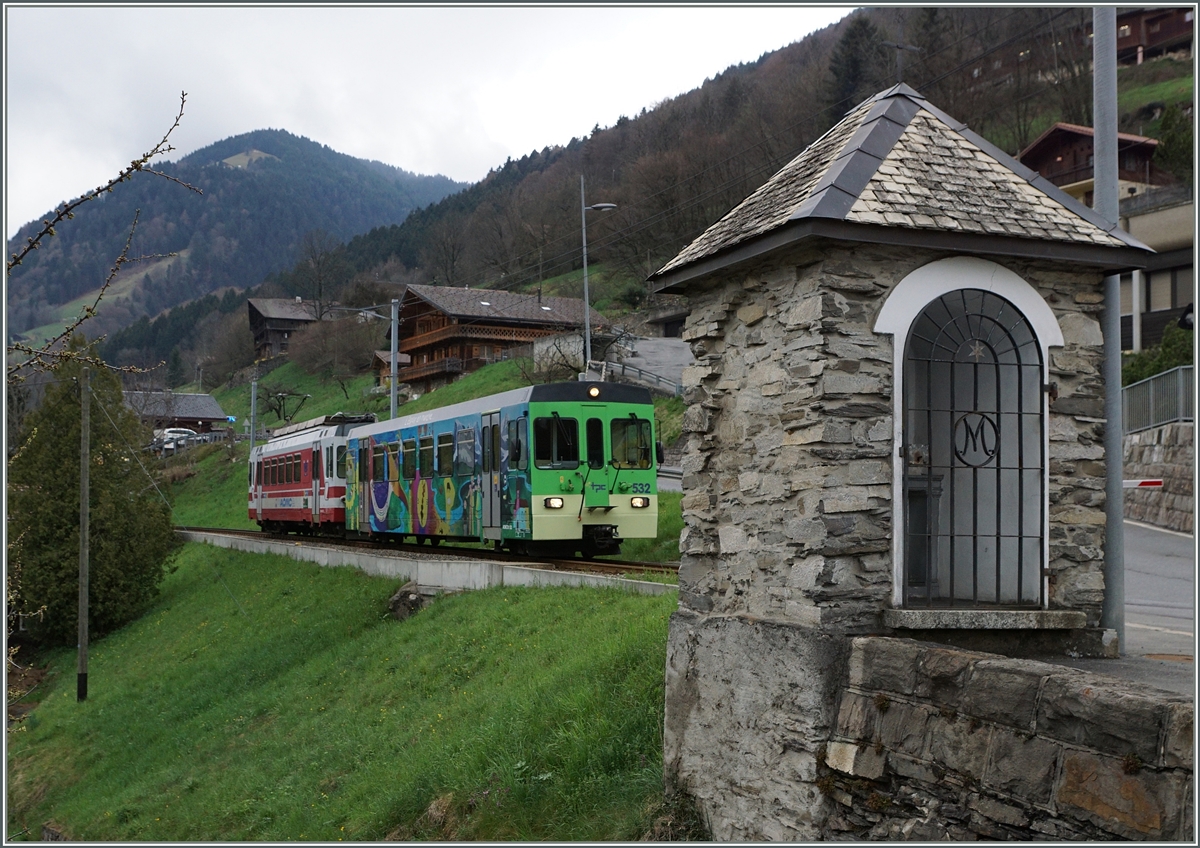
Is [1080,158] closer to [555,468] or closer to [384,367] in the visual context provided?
[555,468]

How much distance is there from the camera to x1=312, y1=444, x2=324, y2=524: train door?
1258 inches

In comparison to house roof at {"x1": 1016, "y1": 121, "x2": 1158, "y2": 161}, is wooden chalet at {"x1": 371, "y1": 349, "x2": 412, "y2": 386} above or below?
below

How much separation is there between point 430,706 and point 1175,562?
14254 millimetres

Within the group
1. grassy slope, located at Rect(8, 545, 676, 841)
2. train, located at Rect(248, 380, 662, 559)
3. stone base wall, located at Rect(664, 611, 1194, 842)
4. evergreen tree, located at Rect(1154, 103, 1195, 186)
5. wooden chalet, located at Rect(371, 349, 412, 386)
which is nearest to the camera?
stone base wall, located at Rect(664, 611, 1194, 842)

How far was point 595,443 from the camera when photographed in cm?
1892

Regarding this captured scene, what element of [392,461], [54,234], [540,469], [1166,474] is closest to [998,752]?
[54,234]

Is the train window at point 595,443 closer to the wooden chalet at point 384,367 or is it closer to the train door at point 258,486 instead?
the train door at point 258,486

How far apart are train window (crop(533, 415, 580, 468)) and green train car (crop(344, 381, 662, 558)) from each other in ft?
0.05

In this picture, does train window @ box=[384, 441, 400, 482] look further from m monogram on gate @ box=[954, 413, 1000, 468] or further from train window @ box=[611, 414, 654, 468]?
m monogram on gate @ box=[954, 413, 1000, 468]

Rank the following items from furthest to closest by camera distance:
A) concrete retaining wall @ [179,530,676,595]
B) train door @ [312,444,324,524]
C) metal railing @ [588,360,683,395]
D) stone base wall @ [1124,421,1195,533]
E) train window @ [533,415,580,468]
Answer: metal railing @ [588,360,683,395] → train door @ [312,444,324,524] → stone base wall @ [1124,421,1195,533] → train window @ [533,415,580,468] → concrete retaining wall @ [179,530,676,595]

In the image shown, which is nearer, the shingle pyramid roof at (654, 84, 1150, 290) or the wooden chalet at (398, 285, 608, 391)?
the shingle pyramid roof at (654, 84, 1150, 290)

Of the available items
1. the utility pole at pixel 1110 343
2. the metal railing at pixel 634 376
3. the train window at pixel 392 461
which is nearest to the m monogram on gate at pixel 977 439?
the utility pole at pixel 1110 343

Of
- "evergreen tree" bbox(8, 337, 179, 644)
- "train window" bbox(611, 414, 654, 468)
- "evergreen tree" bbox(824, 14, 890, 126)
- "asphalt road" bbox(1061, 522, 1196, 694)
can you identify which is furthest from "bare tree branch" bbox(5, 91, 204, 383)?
"evergreen tree" bbox(824, 14, 890, 126)

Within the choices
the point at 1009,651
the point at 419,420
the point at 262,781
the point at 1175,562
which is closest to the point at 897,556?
the point at 1009,651
